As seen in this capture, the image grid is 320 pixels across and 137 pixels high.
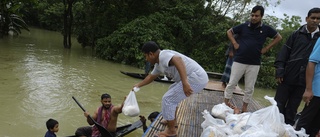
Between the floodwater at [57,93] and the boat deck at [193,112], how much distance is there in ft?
3.99

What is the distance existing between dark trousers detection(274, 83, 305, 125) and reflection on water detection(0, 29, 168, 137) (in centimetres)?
265

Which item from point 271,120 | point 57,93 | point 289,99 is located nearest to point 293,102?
point 289,99

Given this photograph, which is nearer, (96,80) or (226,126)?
(226,126)

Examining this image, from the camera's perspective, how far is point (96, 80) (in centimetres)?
983

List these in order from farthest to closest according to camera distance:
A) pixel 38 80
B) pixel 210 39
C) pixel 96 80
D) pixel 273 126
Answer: pixel 210 39, pixel 96 80, pixel 38 80, pixel 273 126

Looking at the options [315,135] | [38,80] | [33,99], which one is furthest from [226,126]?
[38,80]

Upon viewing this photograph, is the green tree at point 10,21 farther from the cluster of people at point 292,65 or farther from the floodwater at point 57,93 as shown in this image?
the cluster of people at point 292,65

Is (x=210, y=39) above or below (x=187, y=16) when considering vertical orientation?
below

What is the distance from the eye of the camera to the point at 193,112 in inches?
165

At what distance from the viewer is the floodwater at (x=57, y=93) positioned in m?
5.24

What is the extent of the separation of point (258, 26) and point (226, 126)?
1638mm

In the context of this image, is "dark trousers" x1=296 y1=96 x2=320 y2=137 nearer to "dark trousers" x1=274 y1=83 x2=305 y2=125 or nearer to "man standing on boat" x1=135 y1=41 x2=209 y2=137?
"dark trousers" x1=274 y1=83 x2=305 y2=125

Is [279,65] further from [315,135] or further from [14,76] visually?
[14,76]

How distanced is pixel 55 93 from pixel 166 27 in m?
8.64
